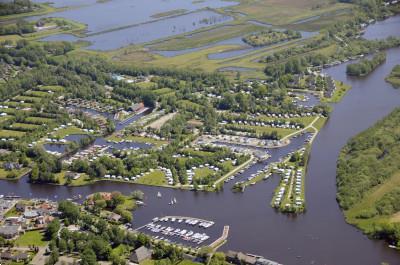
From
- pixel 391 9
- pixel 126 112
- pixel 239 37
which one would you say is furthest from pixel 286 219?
pixel 391 9

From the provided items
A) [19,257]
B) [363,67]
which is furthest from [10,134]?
[363,67]

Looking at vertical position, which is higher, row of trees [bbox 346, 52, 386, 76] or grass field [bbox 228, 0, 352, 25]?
grass field [bbox 228, 0, 352, 25]

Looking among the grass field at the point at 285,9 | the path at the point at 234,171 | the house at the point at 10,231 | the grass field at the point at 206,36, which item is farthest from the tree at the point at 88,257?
the grass field at the point at 285,9

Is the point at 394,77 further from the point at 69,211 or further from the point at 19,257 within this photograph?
the point at 19,257

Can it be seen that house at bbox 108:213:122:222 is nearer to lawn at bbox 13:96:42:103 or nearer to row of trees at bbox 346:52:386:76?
lawn at bbox 13:96:42:103

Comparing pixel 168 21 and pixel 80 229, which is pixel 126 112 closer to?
pixel 80 229

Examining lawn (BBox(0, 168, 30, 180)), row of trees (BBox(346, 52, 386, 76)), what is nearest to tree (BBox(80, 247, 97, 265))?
lawn (BBox(0, 168, 30, 180))
